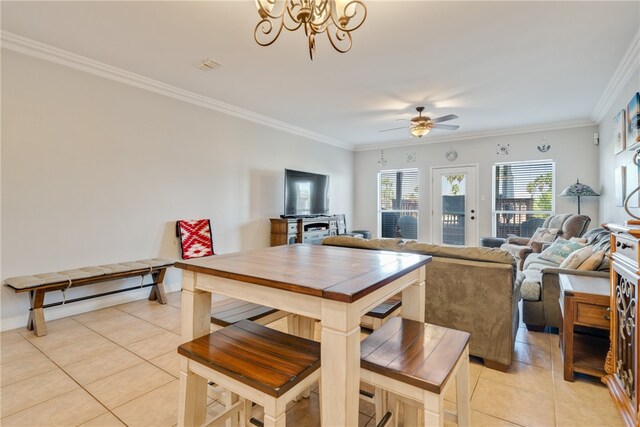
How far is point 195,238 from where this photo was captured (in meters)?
4.18

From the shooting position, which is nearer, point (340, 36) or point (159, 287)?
point (340, 36)

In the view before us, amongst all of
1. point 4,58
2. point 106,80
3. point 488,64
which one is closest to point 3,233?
point 4,58

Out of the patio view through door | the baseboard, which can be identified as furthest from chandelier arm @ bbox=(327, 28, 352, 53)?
the patio view through door

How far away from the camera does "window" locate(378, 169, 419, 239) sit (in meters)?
7.19

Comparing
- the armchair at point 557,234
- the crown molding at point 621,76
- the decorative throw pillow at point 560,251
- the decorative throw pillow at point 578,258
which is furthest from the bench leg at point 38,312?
the crown molding at point 621,76

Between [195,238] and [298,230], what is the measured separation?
1818mm

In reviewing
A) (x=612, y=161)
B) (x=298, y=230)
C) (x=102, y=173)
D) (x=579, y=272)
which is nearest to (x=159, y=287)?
(x=102, y=173)

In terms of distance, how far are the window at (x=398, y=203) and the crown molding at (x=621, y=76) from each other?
3291 millimetres

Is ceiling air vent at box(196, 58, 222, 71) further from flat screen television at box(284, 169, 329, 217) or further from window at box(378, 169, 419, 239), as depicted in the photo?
window at box(378, 169, 419, 239)

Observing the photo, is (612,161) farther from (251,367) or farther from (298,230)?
(251,367)

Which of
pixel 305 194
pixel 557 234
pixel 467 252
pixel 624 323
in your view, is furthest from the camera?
pixel 305 194

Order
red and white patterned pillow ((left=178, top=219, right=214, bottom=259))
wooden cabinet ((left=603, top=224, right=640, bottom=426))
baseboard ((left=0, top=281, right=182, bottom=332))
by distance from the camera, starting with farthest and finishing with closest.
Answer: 1. red and white patterned pillow ((left=178, top=219, right=214, bottom=259))
2. baseboard ((left=0, top=281, right=182, bottom=332))
3. wooden cabinet ((left=603, top=224, right=640, bottom=426))

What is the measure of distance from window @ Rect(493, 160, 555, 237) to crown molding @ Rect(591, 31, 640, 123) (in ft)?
4.48

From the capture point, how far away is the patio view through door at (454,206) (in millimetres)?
6457
